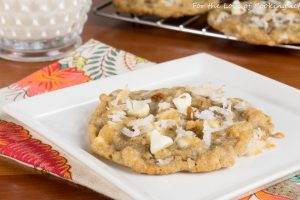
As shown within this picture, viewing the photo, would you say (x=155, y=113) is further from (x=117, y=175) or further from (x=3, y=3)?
(x=3, y=3)

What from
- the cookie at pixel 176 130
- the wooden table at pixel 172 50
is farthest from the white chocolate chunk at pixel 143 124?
the wooden table at pixel 172 50

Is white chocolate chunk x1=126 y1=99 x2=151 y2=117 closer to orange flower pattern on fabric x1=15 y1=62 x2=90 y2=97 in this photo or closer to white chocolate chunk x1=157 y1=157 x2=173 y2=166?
white chocolate chunk x1=157 y1=157 x2=173 y2=166

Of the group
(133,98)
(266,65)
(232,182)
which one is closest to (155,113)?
(133,98)

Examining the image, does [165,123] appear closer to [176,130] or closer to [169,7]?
[176,130]

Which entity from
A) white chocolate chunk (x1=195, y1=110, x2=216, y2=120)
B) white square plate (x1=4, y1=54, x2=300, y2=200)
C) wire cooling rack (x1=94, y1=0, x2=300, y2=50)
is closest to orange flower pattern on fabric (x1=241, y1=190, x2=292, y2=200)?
white square plate (x1=4, y1=54, x2=300, y2=200)

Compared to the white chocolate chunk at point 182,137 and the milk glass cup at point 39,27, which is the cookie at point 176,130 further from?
the milk glass cup at point 39,27

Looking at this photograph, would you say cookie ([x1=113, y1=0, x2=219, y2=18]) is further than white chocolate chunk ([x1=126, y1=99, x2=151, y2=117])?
Yes
